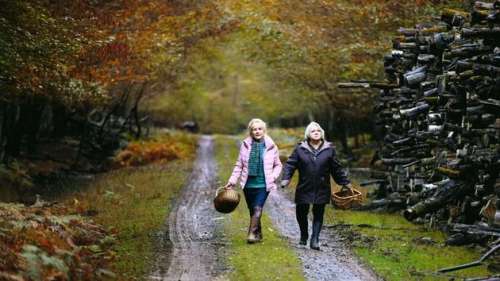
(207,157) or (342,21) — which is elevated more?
(342,21)

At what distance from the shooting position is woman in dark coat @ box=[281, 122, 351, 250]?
40.8 ft

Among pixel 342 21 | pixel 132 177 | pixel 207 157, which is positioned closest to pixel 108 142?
pixel 207 157

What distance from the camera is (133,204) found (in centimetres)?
1948

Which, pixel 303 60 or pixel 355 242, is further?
pixel 303 60

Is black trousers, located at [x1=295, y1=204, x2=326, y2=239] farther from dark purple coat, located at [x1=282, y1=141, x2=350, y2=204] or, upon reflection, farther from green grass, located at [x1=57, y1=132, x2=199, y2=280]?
green grass, located at [x1=57, y1=132, x2=199, y2=280]

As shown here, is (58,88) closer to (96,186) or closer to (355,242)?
(96,186)

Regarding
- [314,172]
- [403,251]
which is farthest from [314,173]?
[403,251]

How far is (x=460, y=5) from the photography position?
20.1m

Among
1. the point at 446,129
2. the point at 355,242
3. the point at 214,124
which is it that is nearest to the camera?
the point at 355,242

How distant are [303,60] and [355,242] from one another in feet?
55.6

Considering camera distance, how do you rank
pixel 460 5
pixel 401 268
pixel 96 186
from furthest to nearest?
pixel 96 186
pixel 460 5
pixel 401 268

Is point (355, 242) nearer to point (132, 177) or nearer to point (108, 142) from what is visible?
point (132, 177)

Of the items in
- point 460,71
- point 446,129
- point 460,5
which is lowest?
point 446,129

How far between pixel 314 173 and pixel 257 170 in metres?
1.06
